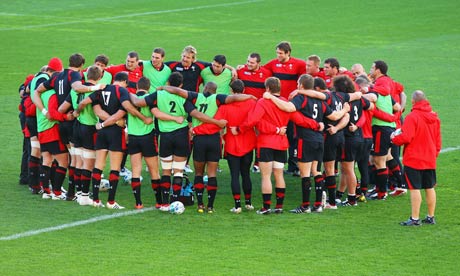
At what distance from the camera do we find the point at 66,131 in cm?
1488

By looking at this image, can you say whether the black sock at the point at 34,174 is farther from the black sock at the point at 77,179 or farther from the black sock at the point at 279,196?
the black sock at the point at 279,196

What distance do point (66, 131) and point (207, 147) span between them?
2.34 metres

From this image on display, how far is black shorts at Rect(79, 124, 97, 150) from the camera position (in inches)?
570

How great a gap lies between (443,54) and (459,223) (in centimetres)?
1618

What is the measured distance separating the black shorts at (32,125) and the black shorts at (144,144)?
2.02 meters

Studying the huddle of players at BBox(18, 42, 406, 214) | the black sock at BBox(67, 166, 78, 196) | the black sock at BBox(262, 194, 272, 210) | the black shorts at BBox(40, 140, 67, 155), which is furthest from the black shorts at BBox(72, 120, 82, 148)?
the black sock at BBox(262, 194, 272, 210)

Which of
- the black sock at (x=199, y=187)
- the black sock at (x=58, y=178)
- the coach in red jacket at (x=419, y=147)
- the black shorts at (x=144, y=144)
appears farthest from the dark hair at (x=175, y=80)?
the coach in red jacket at (x=419, y=147)

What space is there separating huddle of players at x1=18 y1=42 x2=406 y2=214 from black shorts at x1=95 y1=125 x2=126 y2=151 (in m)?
0.01

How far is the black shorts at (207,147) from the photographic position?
1402 centimetres

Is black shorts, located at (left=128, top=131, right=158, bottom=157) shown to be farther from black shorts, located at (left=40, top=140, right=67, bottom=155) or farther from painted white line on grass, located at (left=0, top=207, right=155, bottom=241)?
black shorts, located at (left=40, top=140, right=67, bottom=155)

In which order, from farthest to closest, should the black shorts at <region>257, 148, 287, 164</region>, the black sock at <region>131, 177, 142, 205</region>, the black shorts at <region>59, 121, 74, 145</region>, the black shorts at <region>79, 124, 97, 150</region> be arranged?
the black shorts at <region>59, 121, 74, 145</region>, the black shorts at <region>79, 124, 97, 150</region>, the black sock at <region>131, 177, 142, 205</region>, the black shorts at <region>257, 148, 287, 164</region>

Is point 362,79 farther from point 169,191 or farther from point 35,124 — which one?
point 35,124

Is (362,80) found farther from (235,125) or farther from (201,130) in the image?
(201,130)

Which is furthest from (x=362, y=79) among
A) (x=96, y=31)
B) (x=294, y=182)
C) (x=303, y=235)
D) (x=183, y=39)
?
(x=96, y=31)
